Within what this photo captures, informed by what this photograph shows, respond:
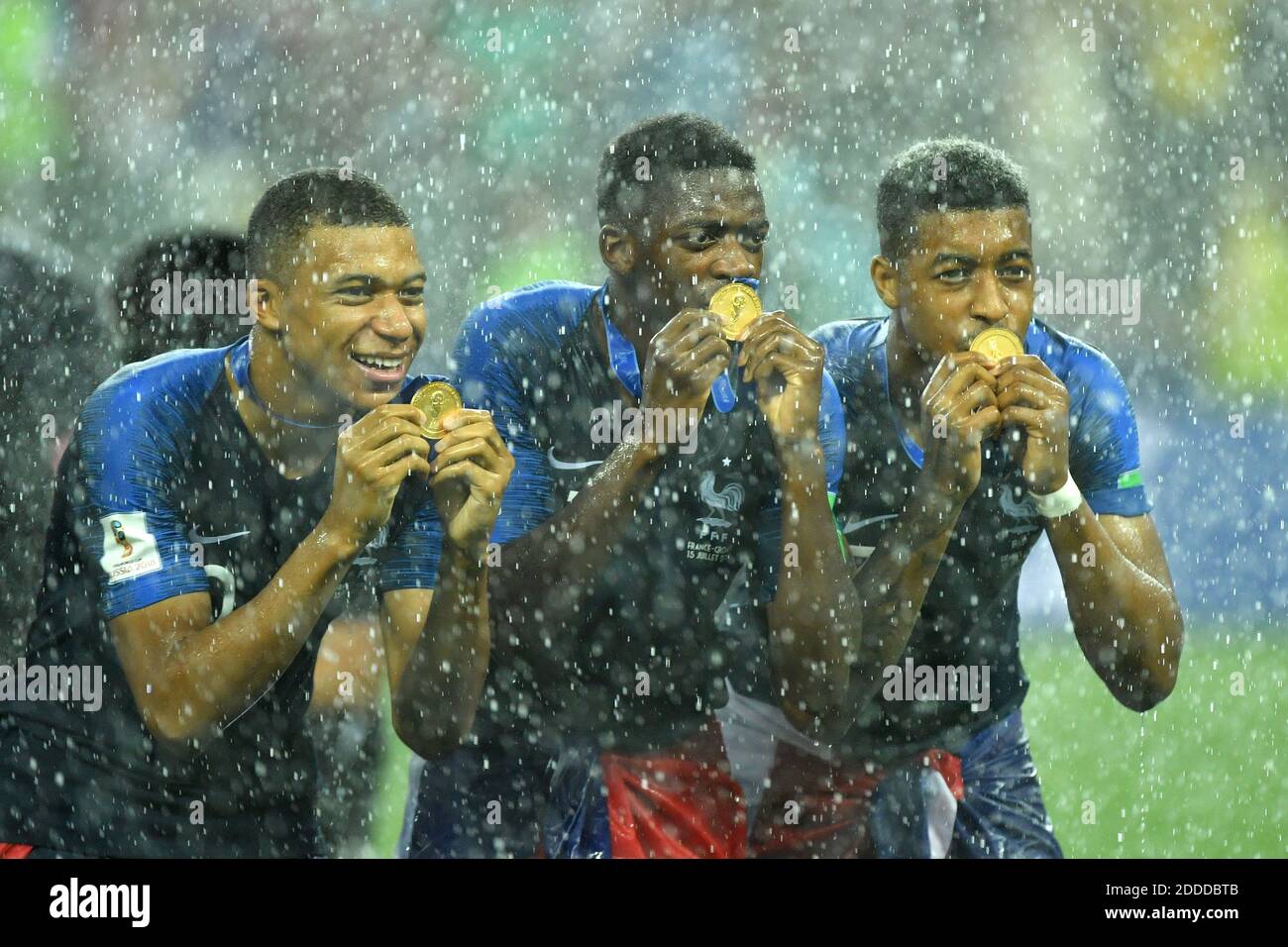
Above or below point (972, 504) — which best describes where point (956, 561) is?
below

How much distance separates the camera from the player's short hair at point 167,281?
3.80 m

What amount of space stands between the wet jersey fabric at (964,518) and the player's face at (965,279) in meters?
0.11

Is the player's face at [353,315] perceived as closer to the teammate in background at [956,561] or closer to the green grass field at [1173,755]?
the teammate in background at [956,561]

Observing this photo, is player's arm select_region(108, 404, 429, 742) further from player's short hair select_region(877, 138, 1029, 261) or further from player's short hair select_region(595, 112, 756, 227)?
player's short hair select_region(877, 138, 1029, 261)

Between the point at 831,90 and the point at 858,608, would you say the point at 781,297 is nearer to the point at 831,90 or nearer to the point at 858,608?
the point at 831,90

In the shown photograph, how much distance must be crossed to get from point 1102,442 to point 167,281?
2285 mm

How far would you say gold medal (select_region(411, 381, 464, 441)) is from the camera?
124 inches

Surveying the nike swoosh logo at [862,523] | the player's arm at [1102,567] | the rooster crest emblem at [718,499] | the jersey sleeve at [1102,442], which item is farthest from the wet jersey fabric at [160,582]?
the jersey sleeve at [1102,442]

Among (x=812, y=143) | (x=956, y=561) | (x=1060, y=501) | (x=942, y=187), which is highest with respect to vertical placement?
(x=812, y=143)

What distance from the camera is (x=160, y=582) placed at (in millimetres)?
3131

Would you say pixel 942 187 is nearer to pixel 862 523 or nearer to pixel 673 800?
pixel 862 523

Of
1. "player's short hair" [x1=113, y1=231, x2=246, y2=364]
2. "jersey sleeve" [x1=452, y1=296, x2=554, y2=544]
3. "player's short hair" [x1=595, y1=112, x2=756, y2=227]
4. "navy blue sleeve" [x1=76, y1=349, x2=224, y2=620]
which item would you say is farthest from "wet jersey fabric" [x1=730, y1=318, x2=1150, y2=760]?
"player's short hair" [x1=113, y1=231, x2=246, y2=364]

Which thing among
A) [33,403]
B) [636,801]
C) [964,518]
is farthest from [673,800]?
[33,403]
